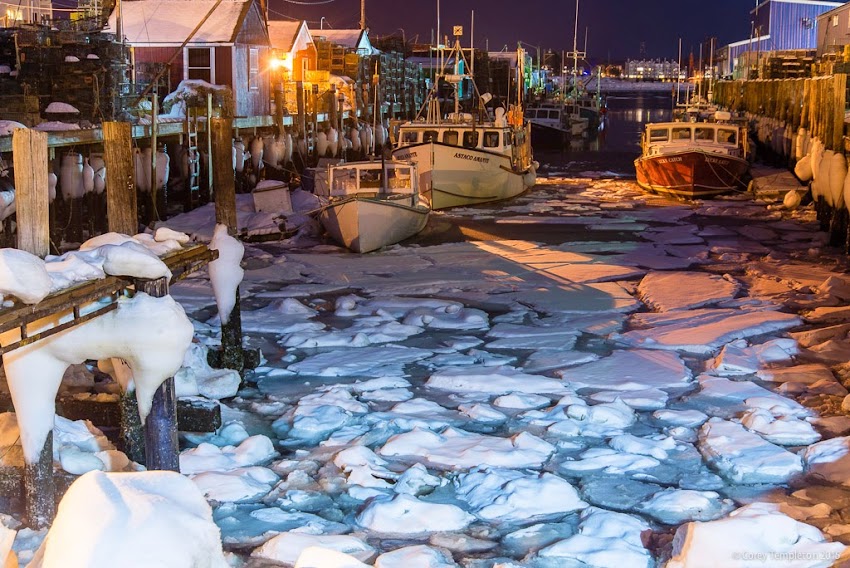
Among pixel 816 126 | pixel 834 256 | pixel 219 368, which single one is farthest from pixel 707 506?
pixel 816 126

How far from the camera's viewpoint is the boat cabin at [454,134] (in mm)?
23547

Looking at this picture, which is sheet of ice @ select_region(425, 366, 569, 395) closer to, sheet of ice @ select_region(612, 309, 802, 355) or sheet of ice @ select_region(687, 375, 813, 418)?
sheet of ice @ select_region(687, 375, 813, 418)

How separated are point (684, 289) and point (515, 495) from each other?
7.19 m

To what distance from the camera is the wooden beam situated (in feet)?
19.3

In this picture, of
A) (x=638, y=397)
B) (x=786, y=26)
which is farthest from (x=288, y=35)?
(x=786, y=26)

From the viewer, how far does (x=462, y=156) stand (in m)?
22.7

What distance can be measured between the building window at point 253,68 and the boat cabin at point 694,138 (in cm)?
1088

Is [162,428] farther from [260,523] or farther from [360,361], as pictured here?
[360,361]

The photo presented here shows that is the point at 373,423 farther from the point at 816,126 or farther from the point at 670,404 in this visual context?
the point at 816,126

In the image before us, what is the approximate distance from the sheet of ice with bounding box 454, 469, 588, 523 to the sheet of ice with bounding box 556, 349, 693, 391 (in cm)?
229

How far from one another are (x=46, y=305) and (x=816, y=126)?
19617mm

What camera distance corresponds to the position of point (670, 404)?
830 cm

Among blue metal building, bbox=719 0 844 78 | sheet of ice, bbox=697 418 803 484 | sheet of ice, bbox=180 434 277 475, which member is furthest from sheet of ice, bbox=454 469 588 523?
blue metal building, bbox=719 0 844 78

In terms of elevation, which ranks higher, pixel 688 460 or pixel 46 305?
pixel 46 305
